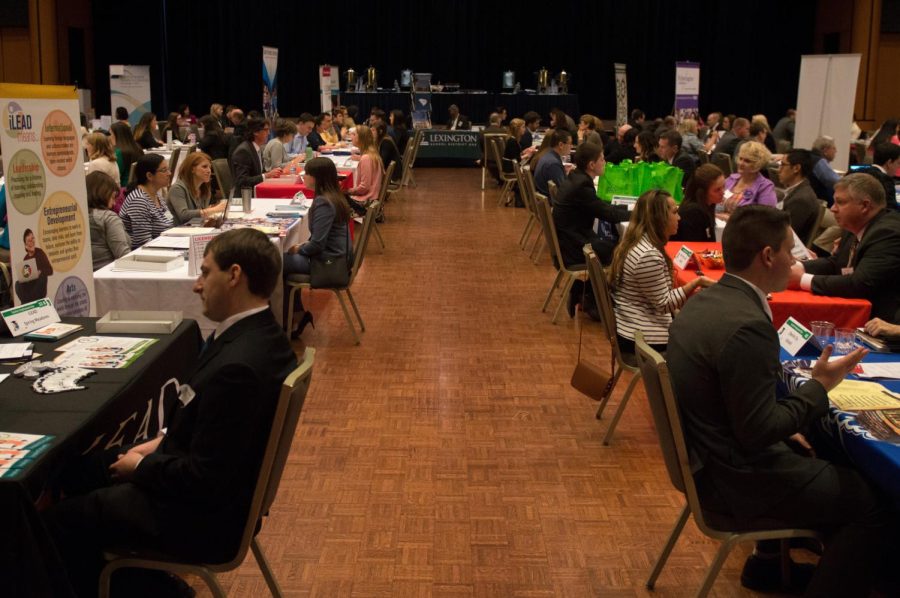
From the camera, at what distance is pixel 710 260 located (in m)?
5.02

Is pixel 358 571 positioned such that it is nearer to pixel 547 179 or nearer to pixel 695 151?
pixel 547 179

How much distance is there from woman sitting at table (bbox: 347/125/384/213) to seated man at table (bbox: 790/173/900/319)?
235 inches

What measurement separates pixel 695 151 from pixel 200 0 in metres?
13.9

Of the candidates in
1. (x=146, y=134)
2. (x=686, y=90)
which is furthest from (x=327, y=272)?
(x=686, y=90)

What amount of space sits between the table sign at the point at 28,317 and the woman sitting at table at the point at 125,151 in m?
6.01

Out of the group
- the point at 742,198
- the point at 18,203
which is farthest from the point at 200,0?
the point at 18,203

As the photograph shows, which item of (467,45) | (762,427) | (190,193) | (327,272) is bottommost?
(327,272)

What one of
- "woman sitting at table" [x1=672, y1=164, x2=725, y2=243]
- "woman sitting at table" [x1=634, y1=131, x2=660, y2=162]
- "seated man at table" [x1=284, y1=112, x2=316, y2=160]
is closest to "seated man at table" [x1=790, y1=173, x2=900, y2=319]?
"woman sitting at table" [x1=672, y1=164, x2=725, y2=243]

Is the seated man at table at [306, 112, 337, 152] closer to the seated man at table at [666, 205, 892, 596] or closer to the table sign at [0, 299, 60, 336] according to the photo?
the table sign at [0, 299, 60, 336]

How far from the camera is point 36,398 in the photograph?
9.47 ft

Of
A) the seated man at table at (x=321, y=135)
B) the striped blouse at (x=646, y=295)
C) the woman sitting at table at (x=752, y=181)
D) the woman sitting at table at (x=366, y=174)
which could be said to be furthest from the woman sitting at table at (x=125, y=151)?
the striped blouse at (x=646, y=295)

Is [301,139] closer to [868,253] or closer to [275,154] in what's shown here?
[275,154]

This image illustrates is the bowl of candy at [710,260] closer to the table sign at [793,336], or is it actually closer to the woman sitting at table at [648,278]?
the woman sitting at table at [648,278]

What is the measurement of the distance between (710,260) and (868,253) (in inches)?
32.2
